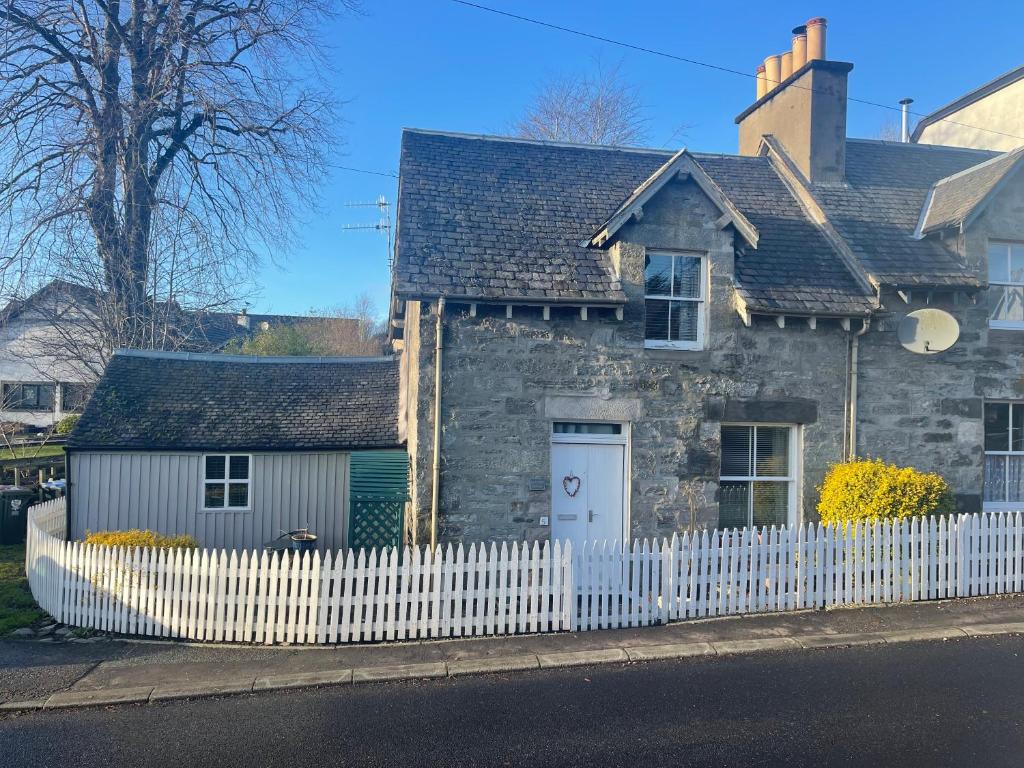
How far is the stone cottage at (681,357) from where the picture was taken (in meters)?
10.3

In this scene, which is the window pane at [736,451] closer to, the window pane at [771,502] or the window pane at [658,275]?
the window pane at [771,502]

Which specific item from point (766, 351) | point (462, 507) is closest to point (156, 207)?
point (462, 507)

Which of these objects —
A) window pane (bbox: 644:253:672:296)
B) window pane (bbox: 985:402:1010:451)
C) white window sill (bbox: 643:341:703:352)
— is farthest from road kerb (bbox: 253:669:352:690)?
window pane (bbox: 985:402:1010:451)

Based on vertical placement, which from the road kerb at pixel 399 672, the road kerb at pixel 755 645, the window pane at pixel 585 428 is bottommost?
the road kerb at pixel 399 672

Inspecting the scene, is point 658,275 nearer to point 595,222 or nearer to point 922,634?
point 595,222

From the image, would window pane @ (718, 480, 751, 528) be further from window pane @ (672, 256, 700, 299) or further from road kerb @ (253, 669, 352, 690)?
road kerb @ (253, 669, 352, 690)

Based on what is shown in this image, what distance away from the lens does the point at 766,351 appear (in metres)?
11.0

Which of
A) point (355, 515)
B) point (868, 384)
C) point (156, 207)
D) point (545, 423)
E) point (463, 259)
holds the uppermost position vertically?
point (156, 207)

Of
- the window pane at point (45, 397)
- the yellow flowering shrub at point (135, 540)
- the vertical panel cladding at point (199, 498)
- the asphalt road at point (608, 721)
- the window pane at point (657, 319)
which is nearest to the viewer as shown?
the asphalt road at point (608, 721)

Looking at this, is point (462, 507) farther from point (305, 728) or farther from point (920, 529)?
point (920, 529)

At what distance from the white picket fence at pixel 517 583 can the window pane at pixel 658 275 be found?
4.01m

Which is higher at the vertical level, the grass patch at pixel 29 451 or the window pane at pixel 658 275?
the window pane at pixel 658 275

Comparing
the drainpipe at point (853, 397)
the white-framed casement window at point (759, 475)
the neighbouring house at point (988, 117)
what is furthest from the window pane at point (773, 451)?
the neighbouring house at point (988, 117)

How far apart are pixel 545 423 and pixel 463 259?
9.21 feet
